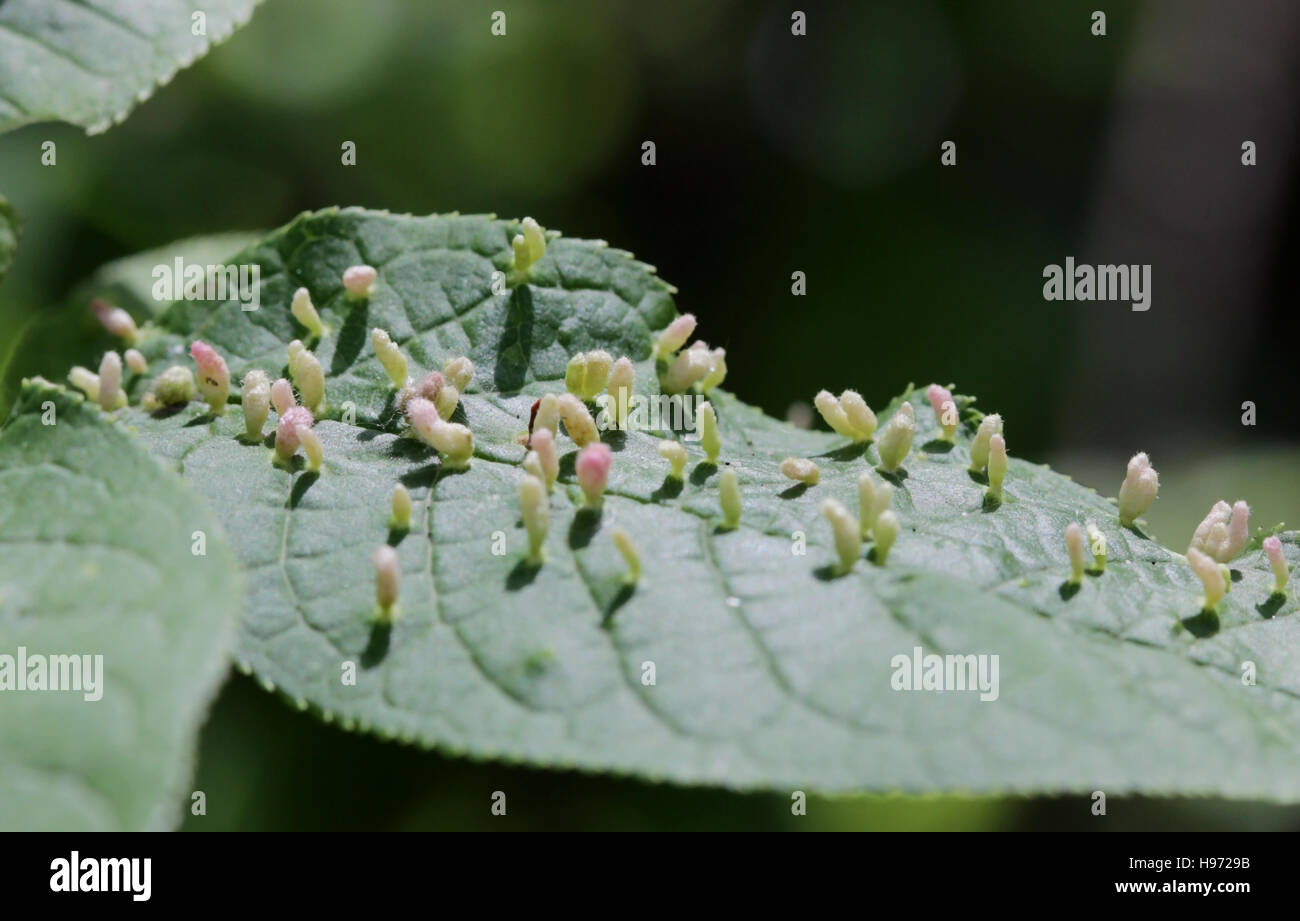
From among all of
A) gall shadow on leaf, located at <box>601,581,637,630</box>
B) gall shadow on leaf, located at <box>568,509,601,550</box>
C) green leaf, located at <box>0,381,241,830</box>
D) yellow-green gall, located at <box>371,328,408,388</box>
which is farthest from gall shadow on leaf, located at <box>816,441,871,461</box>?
green leaf, located at <box>0,381,241,830</box>

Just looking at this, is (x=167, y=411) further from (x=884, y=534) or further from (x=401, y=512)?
(x=884, y=534)

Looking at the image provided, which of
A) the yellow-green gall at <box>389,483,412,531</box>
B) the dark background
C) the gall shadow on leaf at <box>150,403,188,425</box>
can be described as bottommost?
the yellow-green gall at <box>389,483,412,531</box>

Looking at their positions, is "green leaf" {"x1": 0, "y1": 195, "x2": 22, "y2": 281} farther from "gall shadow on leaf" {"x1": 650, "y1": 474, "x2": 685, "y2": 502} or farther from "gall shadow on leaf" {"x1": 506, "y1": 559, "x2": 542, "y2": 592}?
"gall shadow on leaf" {"x1": 650, "y1": 474, "x2": 685, "y2": 502}

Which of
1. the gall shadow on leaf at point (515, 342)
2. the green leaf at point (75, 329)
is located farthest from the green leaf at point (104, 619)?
the green leaf at point (75, 329)

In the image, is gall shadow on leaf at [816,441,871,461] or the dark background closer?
gall shadow on leaf at [816,441,871,461]

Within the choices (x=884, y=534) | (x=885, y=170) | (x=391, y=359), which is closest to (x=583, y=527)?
(x=884, y=534)

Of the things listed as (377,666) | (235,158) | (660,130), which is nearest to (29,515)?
(377,666)

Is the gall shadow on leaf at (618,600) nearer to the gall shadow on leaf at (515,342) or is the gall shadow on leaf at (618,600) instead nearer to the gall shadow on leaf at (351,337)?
the gall shadow on leaf at (515,342)
